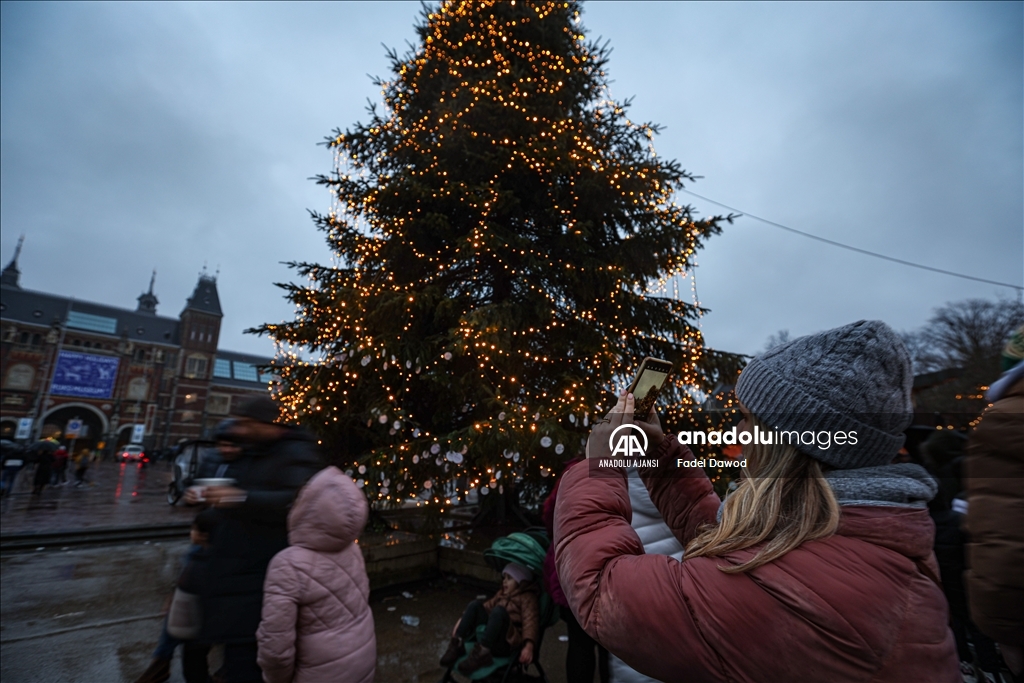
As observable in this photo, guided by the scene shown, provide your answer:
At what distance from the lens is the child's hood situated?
2326 mm

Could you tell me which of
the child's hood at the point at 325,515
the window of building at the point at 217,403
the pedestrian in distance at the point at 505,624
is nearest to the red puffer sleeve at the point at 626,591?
the child's hood at the point at 325,515

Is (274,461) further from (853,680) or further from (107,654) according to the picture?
(107,654)

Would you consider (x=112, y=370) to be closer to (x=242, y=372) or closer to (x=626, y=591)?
(x=242, y=372)

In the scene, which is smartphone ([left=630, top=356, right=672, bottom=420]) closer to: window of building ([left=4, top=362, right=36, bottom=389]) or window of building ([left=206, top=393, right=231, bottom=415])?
window of building ([left=206, top=393, right=231, bottom=415])

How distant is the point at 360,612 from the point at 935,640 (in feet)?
8.06

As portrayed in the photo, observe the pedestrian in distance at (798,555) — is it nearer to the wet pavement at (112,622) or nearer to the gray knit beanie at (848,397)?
the gray knit beanie at (848,397)

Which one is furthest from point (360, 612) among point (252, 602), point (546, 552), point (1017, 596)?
point (1017, 596)

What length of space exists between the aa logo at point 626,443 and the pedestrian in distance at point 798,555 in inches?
3.1

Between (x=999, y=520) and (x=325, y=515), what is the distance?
8.55 ft

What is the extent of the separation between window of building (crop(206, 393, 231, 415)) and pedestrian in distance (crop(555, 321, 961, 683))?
2871 inches

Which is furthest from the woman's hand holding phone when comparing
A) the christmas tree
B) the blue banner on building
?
the blue banner on building

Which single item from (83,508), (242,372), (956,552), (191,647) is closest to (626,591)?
(191,647)

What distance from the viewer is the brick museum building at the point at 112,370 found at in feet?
173

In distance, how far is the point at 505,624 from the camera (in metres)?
3.44
